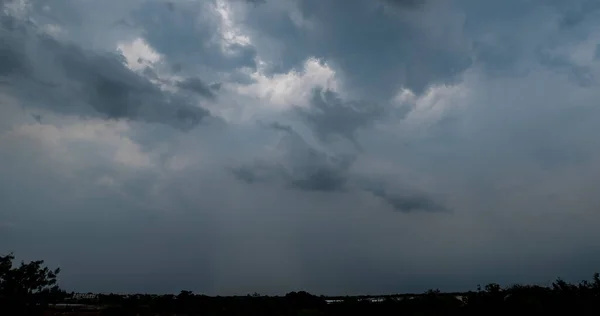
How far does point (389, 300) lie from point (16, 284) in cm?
8073

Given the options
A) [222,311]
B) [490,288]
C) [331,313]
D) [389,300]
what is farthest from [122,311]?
[490,288]

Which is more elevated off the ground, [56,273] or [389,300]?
[56,273]

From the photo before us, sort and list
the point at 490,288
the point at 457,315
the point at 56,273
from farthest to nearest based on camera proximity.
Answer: the point at 56,273, the point at 490,288, the point at 457,315

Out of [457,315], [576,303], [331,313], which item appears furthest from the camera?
[331,313]

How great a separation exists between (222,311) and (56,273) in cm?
6201

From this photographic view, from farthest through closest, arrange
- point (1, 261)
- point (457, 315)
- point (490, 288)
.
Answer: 1. point (1, 261)
2. point (490, 288)
3. point (457, 315)

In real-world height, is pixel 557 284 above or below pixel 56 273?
below

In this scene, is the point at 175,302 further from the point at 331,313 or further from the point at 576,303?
the point at 576,303

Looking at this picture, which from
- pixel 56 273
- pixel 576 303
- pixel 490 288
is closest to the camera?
pixel 576 303

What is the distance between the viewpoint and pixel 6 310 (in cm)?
5541

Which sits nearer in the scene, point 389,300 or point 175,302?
point 389,300

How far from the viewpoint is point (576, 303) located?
4841 cm

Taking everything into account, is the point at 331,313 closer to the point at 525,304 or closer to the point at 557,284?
the point at 525,304

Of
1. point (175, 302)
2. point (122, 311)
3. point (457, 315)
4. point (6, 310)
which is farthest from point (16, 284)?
point (457, 315)
